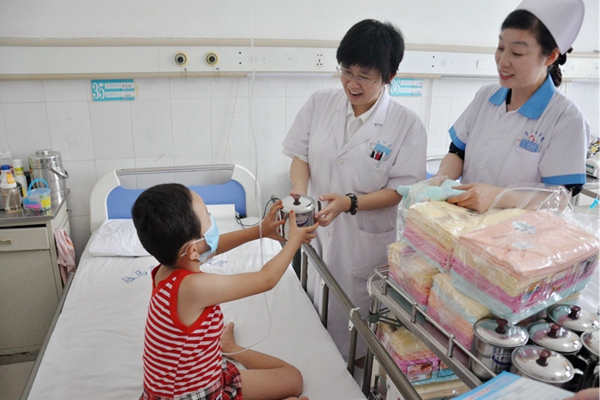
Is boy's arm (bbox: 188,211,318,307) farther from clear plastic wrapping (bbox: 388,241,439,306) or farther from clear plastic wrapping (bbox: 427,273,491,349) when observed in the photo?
clear plastic wrapping (bbox: 427,273,491,349)

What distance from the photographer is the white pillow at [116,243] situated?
252 centimetres

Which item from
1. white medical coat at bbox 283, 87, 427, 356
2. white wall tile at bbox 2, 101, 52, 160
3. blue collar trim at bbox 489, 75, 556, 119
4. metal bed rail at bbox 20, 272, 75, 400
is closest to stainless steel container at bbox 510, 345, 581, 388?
blue collar trim at bbox 489, 75, 556, 119

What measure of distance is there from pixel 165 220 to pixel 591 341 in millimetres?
1050

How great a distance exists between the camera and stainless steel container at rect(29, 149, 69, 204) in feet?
8.70

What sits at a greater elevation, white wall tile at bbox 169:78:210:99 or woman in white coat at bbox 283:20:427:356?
white wall tile at bbox 169:78:210:99

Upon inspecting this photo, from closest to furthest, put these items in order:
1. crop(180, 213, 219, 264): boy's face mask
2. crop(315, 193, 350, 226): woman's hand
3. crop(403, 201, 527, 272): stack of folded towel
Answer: crop(403, 201, 527, 272): stack of folded towel, crop(180, 213, 219, 264): boy's face mask, crop(315, 193, 350, 226): woman's hand

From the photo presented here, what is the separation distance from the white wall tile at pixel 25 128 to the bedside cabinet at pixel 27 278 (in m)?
0.48

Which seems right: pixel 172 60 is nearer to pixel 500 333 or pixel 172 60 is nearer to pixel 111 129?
pixel 111 129

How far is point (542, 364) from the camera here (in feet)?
2.59

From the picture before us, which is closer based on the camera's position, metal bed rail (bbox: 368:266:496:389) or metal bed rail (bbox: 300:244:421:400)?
metal bed rail (bbox: 368:266:496:389)

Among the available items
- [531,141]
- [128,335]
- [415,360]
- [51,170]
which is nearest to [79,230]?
[51,170]

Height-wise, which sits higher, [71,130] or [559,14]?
[559,14]

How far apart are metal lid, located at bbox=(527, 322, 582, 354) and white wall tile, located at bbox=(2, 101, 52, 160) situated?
2970mm

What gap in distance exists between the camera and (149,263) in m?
2.50
